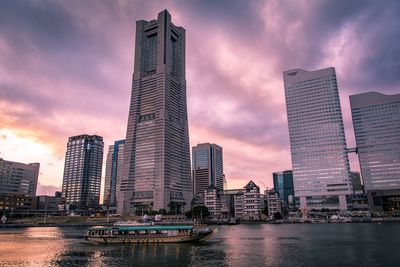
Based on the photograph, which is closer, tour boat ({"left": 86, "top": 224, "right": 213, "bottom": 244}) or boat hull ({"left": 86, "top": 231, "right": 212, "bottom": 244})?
boat hull ({"left": 86, "top": 231, "right": 212, "bottom": 244})

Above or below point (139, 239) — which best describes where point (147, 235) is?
above

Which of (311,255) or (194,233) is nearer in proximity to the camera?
(311,255)

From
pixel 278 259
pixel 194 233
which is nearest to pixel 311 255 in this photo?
pixel 278 259

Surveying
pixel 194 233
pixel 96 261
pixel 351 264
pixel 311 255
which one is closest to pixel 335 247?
pixel 311 255

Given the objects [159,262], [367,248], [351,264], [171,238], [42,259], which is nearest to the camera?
[351,264]

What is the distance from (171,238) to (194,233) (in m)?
7.91

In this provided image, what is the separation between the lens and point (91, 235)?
102 metres

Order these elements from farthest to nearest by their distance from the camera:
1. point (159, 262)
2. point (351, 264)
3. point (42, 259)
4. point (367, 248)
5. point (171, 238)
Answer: point (171, 238), point (367, 248), point (42, 259), point (159, 262), point (351, 264)

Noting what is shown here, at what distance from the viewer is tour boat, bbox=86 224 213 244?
97688 millimetres

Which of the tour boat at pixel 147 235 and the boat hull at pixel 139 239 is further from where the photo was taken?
the tour boat at pixel 147 235

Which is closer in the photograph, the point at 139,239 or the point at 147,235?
the point at 139,239

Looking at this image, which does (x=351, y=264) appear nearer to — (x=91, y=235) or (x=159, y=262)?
(x=159, y=262)

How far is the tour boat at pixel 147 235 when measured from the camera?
9769 cm

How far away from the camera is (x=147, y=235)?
322ft
